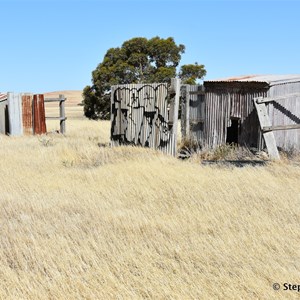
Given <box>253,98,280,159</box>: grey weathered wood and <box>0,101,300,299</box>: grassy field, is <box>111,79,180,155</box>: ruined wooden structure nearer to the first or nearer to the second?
<box>253,98,280,159</box>: grey weathered wood

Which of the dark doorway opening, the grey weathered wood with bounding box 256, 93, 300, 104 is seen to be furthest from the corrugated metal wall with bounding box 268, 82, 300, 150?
the dark doorway opening

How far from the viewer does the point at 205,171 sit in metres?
9.78

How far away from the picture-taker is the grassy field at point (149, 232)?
4.47 m

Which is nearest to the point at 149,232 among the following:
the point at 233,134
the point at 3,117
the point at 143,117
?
the point at 143,117

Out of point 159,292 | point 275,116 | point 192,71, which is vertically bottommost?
point 159,292

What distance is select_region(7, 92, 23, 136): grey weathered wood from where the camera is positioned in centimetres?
1903

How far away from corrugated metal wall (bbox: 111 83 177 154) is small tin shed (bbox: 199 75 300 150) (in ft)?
6.45

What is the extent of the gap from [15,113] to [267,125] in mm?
11576

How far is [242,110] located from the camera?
12.9m

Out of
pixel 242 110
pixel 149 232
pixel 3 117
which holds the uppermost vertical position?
pixel 242 110

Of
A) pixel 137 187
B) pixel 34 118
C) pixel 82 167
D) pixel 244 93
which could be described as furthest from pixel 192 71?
pixel 137 187

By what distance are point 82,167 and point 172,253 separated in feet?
19.8

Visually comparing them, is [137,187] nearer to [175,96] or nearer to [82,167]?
[82,167]

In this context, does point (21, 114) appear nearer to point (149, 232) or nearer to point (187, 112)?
point (187, 112)
